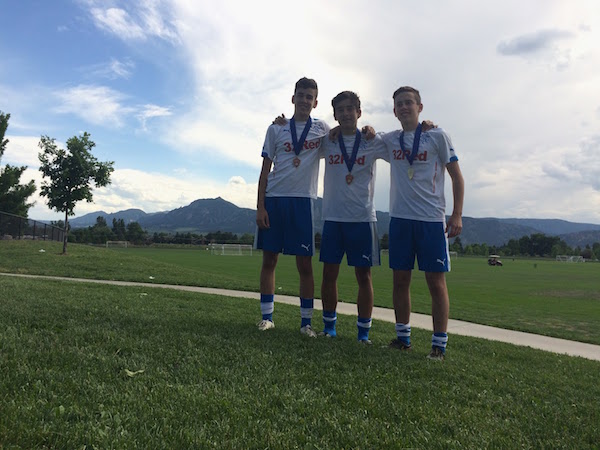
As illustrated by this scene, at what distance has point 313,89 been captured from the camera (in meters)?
4.49

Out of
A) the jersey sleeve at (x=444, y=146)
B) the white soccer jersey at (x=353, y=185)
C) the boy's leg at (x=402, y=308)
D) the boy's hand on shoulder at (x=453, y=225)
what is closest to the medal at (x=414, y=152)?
the jersey sleeve at (x=444, y=146)

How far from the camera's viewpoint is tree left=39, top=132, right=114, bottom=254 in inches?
719

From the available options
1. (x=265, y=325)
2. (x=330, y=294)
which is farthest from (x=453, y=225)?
(x=265, y=325)

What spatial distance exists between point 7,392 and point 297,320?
387cm

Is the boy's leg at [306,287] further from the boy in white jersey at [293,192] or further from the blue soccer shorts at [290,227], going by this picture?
the blue soccer shorts at [290,227]

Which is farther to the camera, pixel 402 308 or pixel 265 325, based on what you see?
pixel 265 325

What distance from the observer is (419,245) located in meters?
3.99

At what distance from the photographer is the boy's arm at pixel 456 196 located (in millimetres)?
4090

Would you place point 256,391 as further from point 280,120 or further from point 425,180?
point 280,120

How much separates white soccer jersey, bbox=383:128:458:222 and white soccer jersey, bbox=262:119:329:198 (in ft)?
2.98

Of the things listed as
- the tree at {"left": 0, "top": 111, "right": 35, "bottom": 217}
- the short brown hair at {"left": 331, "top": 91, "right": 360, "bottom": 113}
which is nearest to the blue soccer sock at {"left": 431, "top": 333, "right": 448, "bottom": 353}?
the short brown hair at {"left": 331, "top": 91, "right": 360, "bottom": 113}

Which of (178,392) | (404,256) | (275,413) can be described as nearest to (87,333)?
(178,392)

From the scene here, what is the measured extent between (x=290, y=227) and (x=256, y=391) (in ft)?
6.55

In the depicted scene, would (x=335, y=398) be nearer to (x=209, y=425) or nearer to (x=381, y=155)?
(x=209, y=425)
